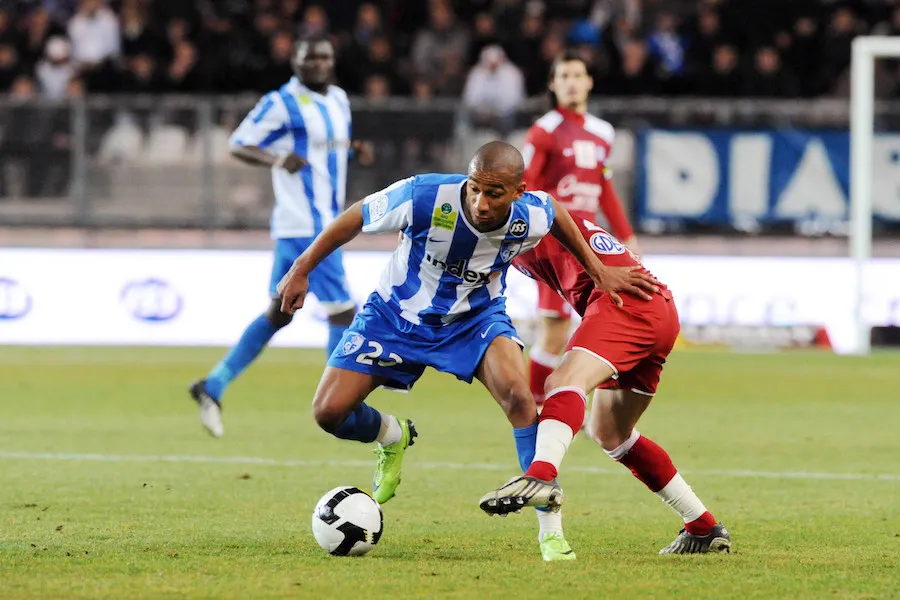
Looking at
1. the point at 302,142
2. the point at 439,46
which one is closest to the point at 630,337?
the point at 302,142

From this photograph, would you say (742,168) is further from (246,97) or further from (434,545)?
(434,545)

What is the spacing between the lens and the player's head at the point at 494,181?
5.67m

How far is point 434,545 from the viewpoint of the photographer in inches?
243

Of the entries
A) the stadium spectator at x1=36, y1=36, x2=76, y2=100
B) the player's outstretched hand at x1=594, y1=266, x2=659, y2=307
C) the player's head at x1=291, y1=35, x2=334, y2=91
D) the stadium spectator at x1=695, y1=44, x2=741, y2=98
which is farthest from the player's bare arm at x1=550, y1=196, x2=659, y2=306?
the stadium spectator at x1=36, y1=36, x2=76, y2=100

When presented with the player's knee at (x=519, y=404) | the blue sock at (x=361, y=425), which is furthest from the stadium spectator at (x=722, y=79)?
the player's knee at (x=519, y=404)

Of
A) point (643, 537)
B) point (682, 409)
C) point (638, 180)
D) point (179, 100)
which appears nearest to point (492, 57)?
point (638, 180)

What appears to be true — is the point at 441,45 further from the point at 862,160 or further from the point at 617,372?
the point at 617,372

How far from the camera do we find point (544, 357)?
379 inches

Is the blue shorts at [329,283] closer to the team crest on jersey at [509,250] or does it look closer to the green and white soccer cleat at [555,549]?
the team crest on jersey at [509,250]

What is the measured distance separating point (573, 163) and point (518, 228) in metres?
4.11

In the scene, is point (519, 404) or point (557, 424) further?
point (519, 404)

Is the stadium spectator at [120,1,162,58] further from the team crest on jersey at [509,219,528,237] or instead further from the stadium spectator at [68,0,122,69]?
the team crest on jersey at [509,219,528,237]

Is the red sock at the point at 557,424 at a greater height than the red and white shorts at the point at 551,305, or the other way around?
the red sock at the point at 557,424

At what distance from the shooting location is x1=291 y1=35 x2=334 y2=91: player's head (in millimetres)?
10031
